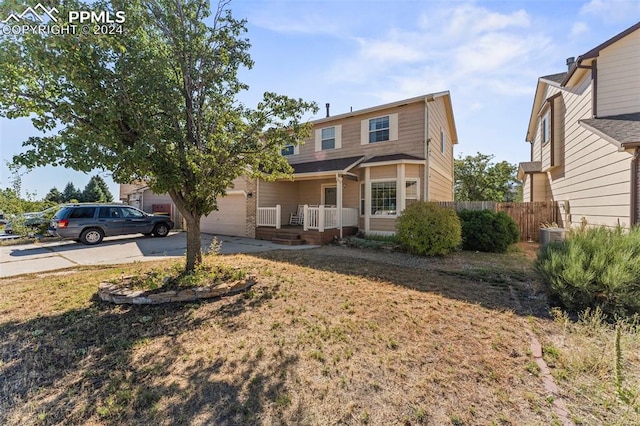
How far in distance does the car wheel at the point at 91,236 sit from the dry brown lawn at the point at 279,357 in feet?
21.2

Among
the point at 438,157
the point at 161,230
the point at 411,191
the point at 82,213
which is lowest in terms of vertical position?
the point at 161,230

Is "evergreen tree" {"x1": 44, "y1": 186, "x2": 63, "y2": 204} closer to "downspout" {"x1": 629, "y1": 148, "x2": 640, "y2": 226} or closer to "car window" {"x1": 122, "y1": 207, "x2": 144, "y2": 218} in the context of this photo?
"car window" {"x1": 122, "y1": 207, "x2": 144, "y2": 218}

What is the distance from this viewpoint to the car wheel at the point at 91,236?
1113 centimetres

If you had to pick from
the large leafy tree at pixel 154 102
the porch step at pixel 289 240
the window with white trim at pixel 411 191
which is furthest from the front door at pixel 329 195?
the large leafy tree at pixel 154 102

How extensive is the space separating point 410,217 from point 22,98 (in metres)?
8.93

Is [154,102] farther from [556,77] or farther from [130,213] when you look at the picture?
[556,77]

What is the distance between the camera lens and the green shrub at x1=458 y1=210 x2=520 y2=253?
31.4ft

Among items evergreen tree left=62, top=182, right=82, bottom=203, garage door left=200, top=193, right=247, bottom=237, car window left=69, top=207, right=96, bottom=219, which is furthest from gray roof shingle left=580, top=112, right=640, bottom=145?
evergreen tree left=62, top=182, right=82, bottom=203

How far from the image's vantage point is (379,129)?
12.8m

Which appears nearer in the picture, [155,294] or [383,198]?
[155,294]

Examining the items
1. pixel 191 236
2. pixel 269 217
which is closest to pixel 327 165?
pixel 269 217

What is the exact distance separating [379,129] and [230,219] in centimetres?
860

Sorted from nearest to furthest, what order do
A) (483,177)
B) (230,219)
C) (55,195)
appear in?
(230,219), (483,177), (55,195)

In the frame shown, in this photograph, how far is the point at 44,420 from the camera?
220 cm
